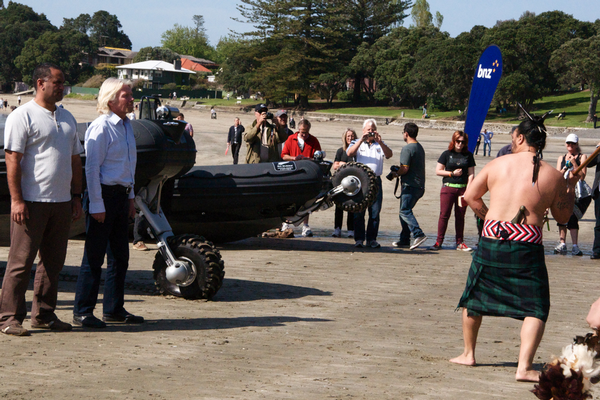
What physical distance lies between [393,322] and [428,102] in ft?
209

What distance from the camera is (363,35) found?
82688 millimetres

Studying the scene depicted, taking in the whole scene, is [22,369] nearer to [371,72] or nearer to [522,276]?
[522,276]

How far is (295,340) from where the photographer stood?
507 centimetres

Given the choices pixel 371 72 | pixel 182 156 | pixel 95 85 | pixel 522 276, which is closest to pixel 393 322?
pixel 522 276

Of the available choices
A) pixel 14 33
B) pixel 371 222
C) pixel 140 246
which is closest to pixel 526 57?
pixel 371 222

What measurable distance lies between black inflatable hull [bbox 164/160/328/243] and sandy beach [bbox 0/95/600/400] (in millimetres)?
680

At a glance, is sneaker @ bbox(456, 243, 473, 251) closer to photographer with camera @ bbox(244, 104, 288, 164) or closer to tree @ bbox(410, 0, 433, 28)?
photographer with camera @ bbox(244, 104, 288, 164)

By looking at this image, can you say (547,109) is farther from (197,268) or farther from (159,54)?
(159,54)

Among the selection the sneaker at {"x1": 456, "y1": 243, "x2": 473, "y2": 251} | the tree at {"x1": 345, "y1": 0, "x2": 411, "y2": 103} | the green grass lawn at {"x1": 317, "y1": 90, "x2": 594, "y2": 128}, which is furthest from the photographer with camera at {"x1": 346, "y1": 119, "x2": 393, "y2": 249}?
the tree at {"x1": 345, "y1": 0, "x2": 411, "y2": 103}

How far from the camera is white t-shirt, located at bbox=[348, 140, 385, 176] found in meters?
9.92

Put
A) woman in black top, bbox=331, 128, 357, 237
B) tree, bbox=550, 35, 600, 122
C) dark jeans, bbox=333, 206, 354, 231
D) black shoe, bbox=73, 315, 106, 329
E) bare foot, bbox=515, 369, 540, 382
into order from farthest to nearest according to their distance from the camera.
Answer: tree, bbox=550, 35, 600, 122 → dark jeans, bbox=333, 206, 354, 231 → woman in black top, bbox=331, 128, 357, 237 → black shoe, bbox=73, 315, 106, 329 → bare foot, bbox=515, 369, 540, 382

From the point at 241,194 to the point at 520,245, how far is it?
5.37m

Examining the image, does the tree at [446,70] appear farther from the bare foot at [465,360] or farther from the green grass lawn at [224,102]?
the bare foot at [465,360]

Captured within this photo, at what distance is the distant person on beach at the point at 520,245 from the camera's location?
421 centimetres
